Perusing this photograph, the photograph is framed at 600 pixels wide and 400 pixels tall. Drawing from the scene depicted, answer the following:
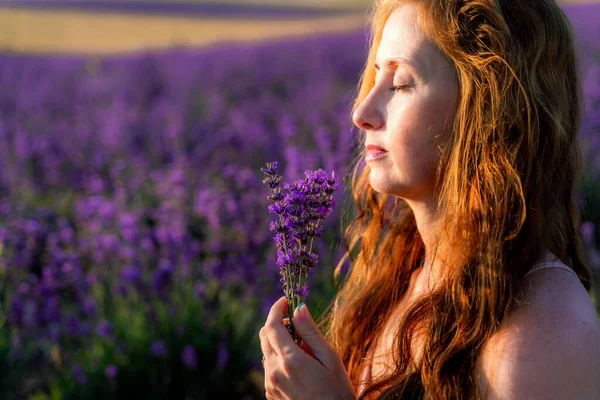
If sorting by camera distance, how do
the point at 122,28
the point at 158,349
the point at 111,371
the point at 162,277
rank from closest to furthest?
the point at 111,371
the point at 158,349
the point at 162,277
the point at 122,28

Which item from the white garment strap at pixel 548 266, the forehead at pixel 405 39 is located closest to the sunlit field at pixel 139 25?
the forehead at pixel 405 39

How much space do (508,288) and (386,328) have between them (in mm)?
394

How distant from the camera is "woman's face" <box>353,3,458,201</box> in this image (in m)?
1.40

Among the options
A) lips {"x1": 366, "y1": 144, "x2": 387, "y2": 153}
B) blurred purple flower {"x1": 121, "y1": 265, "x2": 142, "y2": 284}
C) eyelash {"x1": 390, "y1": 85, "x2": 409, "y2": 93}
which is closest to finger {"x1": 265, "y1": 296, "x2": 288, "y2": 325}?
lips {"x1": 366, "y1": 144, "x2": 387, "y2": 153}

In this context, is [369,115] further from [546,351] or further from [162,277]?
[162,277]

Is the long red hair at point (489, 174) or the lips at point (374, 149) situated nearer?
the long red hair at point (489, 174)

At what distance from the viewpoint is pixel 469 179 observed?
1.41m

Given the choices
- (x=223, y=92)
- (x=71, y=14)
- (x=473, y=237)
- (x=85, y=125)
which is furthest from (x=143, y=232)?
(x=71, y=14)

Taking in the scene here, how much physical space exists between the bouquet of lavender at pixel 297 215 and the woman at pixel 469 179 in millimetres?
107

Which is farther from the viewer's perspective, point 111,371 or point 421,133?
point 111,371

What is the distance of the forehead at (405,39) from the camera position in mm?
1400

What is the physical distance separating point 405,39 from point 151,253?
7.87 ft

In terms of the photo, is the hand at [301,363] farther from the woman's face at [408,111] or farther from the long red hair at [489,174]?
the woman's face at [408,111]

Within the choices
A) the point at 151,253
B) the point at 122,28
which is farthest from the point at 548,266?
the point at 122,28
